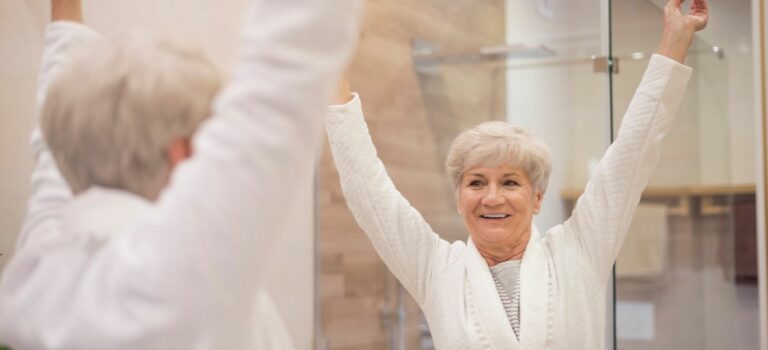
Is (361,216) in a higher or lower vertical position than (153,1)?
lower

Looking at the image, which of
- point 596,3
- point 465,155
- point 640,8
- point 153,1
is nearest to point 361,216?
point 465,155

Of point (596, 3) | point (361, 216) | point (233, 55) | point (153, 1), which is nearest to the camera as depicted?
point (361, 216)

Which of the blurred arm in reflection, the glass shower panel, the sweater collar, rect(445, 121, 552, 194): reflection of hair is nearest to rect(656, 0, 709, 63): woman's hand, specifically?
rect(445, 121, 552, 194): reflection of hair

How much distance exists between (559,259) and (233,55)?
108 cm

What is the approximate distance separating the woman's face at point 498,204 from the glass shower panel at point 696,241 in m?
1.05

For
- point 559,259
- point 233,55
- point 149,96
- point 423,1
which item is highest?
point 423,1

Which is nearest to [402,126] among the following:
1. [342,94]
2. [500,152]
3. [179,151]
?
[500,152]

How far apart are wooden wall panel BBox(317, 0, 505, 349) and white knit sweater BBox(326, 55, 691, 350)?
3.50ft

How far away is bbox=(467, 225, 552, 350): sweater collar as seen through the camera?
1.55 meters

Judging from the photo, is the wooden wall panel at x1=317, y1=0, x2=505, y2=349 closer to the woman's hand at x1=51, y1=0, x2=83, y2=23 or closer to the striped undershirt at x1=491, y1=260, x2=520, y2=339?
the striped undershirt at x1=491, y1=260, x2=520, y2=339

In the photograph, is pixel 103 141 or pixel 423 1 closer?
pixel 103 141

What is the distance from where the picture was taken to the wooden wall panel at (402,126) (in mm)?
2729

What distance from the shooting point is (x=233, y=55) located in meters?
2.34

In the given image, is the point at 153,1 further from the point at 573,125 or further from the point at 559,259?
the point at 573,125
